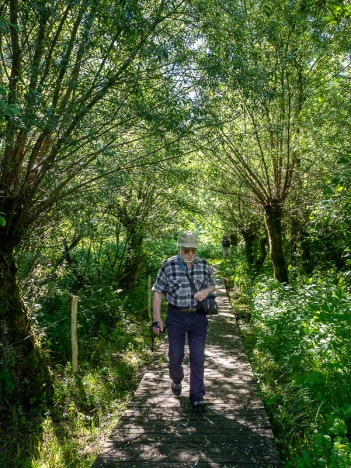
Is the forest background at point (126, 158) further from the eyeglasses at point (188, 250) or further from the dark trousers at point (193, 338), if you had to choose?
the eyeglasses at point (188, 250)

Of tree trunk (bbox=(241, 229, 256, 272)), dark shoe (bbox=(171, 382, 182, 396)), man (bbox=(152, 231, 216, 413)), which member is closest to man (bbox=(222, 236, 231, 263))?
tree trunk (bbox=(241, 229, 256, 272))

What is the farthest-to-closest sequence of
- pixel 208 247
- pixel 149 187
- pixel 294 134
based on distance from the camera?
pixel 208 247 < pixel 149 187 < pixel 294 134

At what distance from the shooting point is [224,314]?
1174 centimetres

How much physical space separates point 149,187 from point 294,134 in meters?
4.54

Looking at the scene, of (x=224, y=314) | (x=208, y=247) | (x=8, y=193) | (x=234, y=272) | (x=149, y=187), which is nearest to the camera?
(x=8, y=193)

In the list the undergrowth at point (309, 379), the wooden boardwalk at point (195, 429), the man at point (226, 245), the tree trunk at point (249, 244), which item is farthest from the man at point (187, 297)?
the man at point (226, 245)

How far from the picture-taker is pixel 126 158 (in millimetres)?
7992

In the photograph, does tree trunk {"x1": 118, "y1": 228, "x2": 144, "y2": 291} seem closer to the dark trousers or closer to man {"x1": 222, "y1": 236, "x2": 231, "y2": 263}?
the dark trousers

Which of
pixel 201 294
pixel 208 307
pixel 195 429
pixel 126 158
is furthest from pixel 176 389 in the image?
pixel 126 158

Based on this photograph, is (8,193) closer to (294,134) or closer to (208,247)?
(294,134)

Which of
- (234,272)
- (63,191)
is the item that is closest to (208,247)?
(234,272)

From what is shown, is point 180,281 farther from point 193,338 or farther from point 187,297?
point 193,338

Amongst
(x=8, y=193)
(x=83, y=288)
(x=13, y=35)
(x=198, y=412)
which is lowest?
(x=198, y=412)

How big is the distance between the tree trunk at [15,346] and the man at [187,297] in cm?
230
